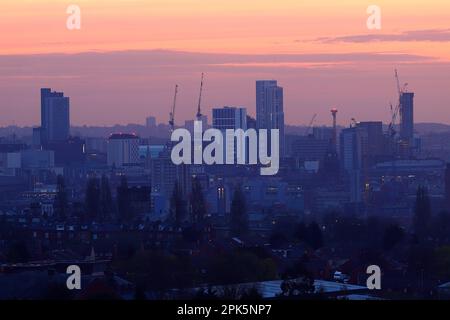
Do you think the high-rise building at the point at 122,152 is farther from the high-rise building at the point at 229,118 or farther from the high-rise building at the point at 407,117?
the high-rise building at the point at 229,118

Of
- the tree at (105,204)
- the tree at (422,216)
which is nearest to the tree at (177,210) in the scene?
the tree at (105,204)

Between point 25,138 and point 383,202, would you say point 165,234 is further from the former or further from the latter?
point 25,138

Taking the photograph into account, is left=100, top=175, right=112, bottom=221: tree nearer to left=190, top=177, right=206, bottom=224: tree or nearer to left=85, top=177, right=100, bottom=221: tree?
left=85, top=177, right=100, bottom=221: tree

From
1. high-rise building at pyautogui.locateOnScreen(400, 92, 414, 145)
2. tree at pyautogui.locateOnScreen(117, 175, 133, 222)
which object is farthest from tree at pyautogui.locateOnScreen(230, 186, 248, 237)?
high-rise building at pyautogui.locateOnScreen(400, 92, 414, 145)

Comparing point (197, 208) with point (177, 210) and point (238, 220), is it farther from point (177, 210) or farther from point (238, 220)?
point (238, 220)

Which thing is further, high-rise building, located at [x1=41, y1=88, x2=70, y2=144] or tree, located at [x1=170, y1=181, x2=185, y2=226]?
high-rise building, located at [x1=41, y1=88, x2=70, y2=144]

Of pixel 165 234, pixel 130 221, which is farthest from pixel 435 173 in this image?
pixel 165 234
